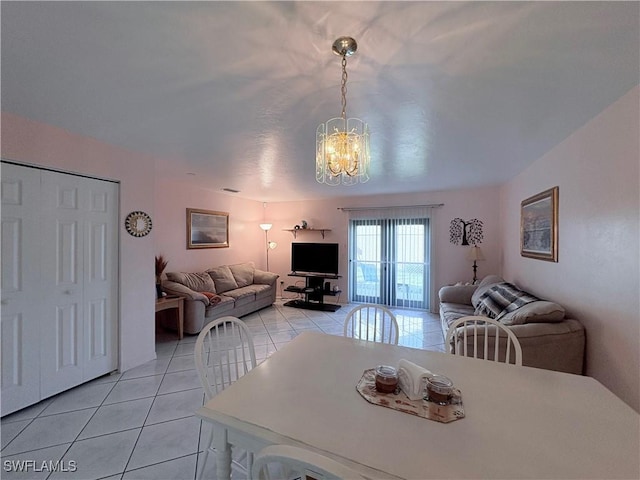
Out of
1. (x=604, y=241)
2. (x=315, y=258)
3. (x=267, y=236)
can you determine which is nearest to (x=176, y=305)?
(x=315, y=258)

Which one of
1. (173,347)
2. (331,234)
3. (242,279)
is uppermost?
(331,234)

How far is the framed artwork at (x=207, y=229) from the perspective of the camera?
474 centimetres

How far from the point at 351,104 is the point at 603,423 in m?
2.04

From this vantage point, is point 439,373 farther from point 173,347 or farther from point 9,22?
point 173,347

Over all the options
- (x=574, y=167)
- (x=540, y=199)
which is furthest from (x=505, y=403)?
(x=540, y=199)

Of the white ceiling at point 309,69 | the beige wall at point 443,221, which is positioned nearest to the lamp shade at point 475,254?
the beige wall at point 443,221

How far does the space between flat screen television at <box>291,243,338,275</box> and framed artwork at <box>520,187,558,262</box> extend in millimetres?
3296

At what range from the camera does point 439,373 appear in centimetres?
138

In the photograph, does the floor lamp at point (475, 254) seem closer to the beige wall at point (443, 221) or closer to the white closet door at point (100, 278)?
the beige wall at point (443, 221)

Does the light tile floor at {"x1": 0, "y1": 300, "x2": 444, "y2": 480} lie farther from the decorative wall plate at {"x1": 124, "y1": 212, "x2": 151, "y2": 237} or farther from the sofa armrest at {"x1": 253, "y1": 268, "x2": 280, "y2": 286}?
the sofa armrest at {"x1": 253, "y1": 268, "x2": 280, "y2": 286}

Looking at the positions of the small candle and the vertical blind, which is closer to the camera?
the small candle

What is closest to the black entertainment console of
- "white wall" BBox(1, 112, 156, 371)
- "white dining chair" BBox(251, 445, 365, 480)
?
"white wall" BBox(1, 112, 156, 371)

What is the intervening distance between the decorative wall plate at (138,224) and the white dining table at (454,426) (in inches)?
94.7

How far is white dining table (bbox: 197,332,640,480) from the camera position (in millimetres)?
812
